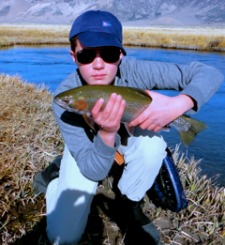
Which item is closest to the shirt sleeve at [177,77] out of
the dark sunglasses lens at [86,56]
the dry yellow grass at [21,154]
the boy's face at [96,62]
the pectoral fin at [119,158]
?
the boy's face at [96,62]

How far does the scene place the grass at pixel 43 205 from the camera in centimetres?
258

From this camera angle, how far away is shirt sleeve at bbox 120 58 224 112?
219cm

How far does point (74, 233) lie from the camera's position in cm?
232

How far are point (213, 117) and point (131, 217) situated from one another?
5.61 meters

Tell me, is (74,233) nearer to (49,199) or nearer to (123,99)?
(49,199)

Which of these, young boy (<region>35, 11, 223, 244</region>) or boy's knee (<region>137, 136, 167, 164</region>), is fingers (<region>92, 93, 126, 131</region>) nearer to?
young boy (<region>35, 11, 223, 244</region>)

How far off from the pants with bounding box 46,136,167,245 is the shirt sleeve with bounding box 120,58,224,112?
0.39 meters

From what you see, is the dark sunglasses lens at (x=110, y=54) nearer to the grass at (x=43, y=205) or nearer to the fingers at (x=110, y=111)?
the fingers at (x=110, y=111)

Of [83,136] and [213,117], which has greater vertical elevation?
[83,136]

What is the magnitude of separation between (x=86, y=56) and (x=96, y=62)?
0.07m

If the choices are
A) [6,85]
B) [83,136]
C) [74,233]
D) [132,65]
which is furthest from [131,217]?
[6,85]

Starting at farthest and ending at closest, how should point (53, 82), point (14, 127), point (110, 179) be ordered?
point (53, 82) → point (14, 127) → point (110, 179)

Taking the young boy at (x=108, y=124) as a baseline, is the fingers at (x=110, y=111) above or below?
above

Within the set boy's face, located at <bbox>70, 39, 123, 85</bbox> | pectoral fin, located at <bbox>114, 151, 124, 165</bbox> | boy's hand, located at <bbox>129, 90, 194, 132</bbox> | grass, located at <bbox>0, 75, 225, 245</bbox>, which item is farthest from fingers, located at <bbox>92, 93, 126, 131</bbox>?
grass, located at <bbox>0, 75, 225, 245</bbox>
